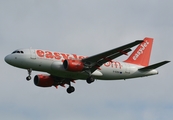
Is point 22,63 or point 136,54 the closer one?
point 22,63

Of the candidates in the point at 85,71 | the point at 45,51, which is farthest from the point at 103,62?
the point at 45,51

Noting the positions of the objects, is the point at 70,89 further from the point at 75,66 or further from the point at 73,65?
the point at 73,65

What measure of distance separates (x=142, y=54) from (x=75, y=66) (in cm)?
1383

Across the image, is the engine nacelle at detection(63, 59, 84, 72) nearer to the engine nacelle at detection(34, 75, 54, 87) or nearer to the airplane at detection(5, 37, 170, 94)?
the airplane at detection(5, 37, 170, 94)

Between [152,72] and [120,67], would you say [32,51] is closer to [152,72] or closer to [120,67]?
[120,67]

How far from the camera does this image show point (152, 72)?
2638 inches

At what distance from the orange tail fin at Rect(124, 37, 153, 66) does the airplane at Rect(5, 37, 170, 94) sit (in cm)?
4

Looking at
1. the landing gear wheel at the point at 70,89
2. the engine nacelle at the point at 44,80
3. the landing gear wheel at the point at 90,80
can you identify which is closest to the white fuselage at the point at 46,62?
the landing gear wheel at the point at 90,80

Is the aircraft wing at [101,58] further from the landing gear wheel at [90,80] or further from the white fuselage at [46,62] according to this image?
the landing gear wheel at [90,80]

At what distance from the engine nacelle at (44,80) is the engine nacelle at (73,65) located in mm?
6848

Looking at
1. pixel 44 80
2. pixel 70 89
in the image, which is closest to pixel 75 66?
pixel 44 80

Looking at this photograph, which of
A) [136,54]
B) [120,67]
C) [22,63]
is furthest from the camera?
[136,54]

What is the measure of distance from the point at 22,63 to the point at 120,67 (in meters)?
12.7

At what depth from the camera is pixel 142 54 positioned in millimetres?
70750
